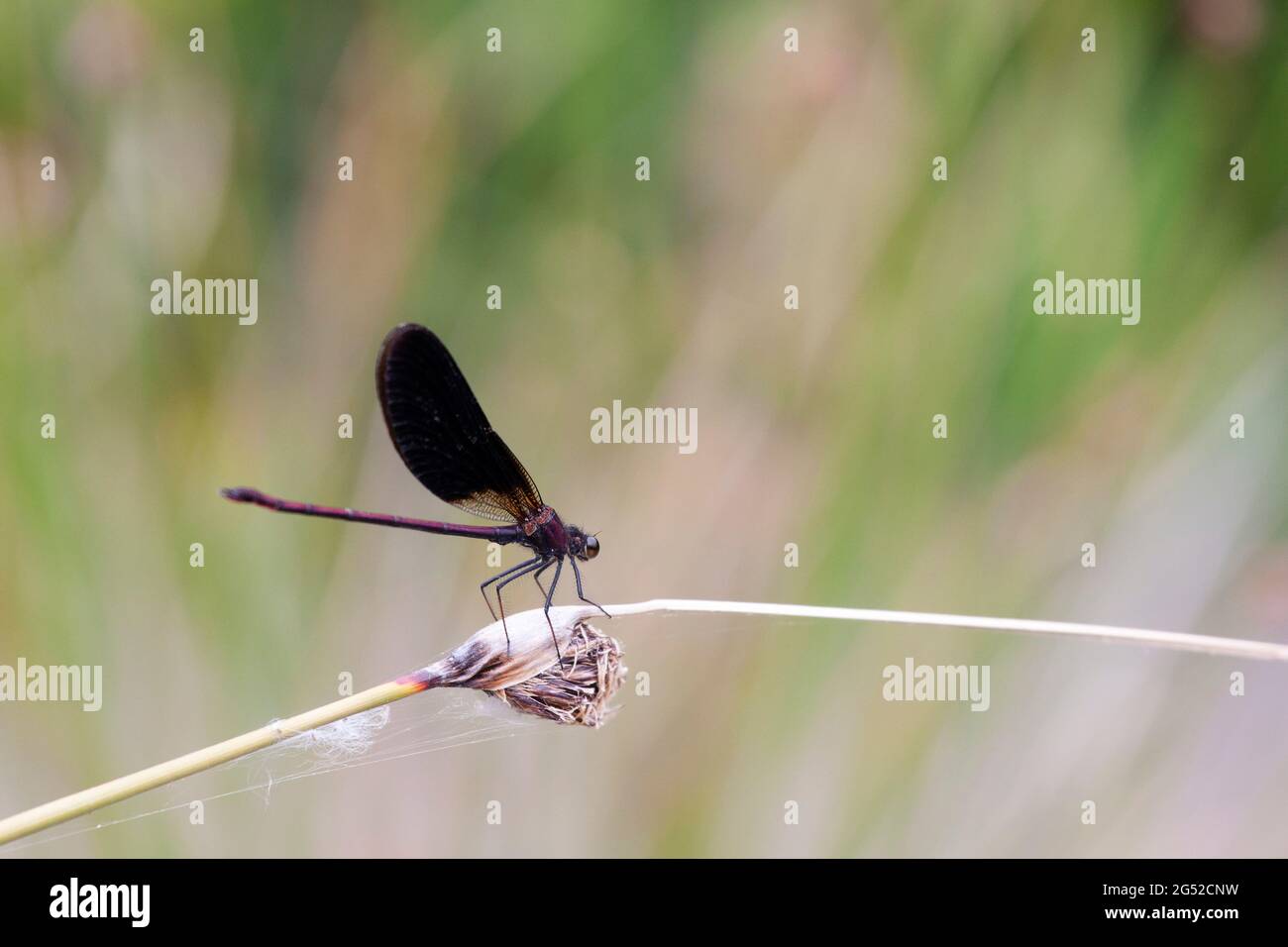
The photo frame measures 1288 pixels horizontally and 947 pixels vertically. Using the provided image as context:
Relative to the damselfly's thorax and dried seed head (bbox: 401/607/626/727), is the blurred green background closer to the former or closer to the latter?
the damselfly's thorax

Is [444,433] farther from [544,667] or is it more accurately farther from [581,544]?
[544,667]

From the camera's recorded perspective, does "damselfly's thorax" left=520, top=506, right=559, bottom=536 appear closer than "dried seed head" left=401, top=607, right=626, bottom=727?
No

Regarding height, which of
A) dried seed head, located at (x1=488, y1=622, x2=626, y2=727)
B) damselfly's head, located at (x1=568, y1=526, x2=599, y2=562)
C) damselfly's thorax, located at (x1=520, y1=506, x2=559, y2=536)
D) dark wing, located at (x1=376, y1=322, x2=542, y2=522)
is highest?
dark wing, located at (x1=376, y1=322, x2=542, y2=522)

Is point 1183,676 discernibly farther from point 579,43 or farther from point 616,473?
point 579,43

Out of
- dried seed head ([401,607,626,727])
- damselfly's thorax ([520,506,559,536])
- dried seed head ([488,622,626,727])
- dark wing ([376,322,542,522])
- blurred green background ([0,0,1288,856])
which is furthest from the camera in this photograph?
blurred green background ([0,0,1288,856])


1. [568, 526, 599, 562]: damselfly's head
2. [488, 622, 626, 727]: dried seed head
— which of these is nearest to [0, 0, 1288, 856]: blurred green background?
[568, 526, 599, 562]: damselfly's head

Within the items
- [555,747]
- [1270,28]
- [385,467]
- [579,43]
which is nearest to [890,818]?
[555,747]
